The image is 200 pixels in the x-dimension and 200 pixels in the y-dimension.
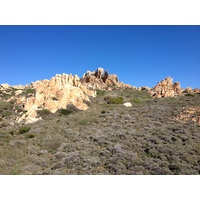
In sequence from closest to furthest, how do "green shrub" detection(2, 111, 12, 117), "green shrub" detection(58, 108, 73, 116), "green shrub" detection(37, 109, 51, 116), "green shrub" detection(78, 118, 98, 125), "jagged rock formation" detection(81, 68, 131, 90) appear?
"green shrub" detection(78, 118, 98, 125) < "green shrub" detection(37, 109, 51, 116) < "green shrub" detection(58, 108, 73, 116) < "green shrub" detection(2, 111, 12, 117) < "jagged rock formation" detection(81, 68, 131, 90)

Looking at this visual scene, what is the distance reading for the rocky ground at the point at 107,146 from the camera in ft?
30.6

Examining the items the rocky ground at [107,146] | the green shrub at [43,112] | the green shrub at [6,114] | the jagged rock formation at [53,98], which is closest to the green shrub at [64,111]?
the jagged rock formation at [53,98]

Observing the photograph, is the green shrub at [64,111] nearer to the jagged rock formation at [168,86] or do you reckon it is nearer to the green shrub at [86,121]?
the green shrub at [86,121]

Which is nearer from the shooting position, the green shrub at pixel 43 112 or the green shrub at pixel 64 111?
the green shrub at pixel 43 112

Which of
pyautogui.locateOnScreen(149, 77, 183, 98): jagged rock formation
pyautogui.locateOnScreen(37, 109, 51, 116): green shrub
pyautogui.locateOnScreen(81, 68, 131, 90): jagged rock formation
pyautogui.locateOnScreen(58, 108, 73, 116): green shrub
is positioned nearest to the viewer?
pyautogui.locateOnScreen(37, 109, 51, 116): green shrub

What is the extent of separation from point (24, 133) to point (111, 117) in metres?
7.40

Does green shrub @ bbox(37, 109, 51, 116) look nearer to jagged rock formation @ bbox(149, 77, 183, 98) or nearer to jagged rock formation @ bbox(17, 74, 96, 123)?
jagged rock formation @ bbox(17, 74, 96, 123)

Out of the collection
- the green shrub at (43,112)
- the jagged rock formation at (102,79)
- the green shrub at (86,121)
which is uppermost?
the jagged rock formation at (102,79)

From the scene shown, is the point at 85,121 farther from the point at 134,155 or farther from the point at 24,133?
the point at 134,155

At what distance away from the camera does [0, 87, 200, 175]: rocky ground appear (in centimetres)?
933

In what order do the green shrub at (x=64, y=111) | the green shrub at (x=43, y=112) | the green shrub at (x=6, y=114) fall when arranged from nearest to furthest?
Result: the green shrub at (x=43, y=112)
the green shrub at (x=64, y=111)
the green shrub at (x=6, y=114)

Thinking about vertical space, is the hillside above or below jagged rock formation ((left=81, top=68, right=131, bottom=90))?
below

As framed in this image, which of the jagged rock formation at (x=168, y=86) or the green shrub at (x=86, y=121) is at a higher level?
the jagged rock formation at (x=168, y=86)

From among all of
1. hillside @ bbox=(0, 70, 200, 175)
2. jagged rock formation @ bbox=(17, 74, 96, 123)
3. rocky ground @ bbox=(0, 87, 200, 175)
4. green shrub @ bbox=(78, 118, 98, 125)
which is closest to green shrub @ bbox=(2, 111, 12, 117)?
hillside @ bbox=(0, 70, 200, 175)
